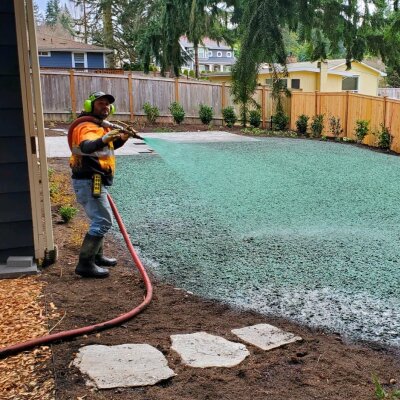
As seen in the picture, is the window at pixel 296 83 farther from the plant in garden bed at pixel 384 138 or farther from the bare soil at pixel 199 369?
the bare soil at pixel 199 369

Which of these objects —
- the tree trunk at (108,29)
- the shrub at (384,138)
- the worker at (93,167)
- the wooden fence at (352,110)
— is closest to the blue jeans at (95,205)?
the worker at (93,167)

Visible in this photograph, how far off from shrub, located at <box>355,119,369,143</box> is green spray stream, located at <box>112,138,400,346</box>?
3.86m

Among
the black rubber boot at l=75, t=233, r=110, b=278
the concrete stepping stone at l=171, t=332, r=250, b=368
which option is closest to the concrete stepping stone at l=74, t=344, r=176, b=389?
the concrete stepping stone at l=171, t=332, r=250, b=368

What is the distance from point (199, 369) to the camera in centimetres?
267

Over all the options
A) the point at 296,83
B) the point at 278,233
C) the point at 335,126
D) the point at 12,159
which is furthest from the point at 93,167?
the point at 296,83

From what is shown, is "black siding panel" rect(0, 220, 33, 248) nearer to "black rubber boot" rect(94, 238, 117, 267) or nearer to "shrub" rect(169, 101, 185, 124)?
"black rubber boot" rect(94, 238, 117, 267)

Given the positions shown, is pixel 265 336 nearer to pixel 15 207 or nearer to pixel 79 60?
pixel 15 207

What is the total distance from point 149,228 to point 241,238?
1156 mm

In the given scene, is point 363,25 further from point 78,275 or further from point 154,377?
point 154,377

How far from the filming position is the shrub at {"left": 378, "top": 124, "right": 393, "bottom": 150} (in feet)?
45.3

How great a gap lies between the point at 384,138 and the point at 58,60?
22.4 meters

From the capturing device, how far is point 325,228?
6016 mm

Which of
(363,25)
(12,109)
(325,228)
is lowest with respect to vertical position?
(325,228)

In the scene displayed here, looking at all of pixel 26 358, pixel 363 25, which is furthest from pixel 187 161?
pixel 26 358
